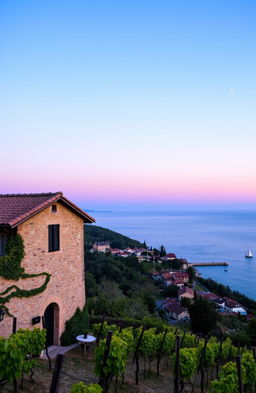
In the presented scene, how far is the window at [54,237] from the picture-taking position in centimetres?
1121

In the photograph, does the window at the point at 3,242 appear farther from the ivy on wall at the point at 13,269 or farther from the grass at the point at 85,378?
the grass at the point at 85,378

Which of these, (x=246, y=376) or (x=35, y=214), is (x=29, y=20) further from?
(x=246, y=376)

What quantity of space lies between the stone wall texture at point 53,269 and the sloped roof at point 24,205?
320 millimetres

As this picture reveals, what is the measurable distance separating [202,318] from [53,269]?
76.0 ft

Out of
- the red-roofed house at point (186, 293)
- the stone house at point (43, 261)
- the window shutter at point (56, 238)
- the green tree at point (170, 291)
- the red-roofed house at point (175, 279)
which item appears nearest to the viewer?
the stone house at point (43, 261)

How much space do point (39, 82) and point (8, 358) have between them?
62.6 ft

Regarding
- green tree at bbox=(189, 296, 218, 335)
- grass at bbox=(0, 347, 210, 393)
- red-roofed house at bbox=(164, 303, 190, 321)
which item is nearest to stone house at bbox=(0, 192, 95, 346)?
grass at bbox=(0, 347, 210, 393)

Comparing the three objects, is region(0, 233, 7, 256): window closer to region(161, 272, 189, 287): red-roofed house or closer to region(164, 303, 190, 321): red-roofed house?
region(164, 303, 190, 321): red-roofed house

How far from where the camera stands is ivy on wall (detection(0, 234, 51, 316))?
9.37 m

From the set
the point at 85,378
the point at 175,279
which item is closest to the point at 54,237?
the point at 85,378

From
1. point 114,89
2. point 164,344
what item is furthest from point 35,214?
point 114,89

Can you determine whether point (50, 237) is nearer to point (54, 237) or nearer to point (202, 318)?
point (54, 237)

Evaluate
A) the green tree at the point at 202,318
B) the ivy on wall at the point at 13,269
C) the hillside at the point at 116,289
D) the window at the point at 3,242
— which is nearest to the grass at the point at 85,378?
the ivy on wall at the point at 13,269

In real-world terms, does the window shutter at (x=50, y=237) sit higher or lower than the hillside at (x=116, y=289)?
higher
